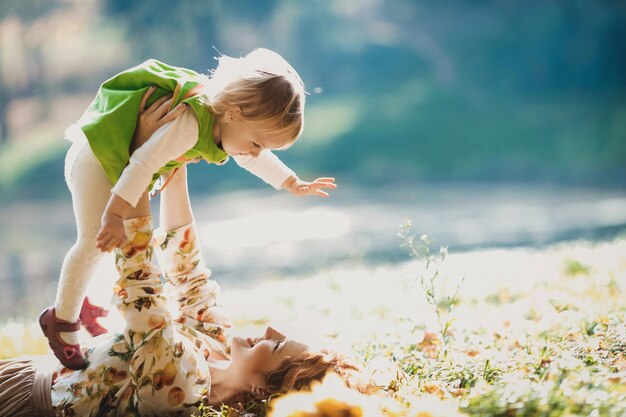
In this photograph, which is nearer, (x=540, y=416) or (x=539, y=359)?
(x=540, y=416)

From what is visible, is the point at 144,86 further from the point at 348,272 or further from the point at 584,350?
the point at 348,272

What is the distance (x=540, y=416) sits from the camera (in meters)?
1.94

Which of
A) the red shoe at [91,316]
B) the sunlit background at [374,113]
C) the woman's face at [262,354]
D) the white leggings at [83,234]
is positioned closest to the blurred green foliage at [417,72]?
the sunlit background at [374,113]

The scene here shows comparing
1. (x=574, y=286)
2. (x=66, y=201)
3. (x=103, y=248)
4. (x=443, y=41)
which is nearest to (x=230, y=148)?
(x=103, y=248)

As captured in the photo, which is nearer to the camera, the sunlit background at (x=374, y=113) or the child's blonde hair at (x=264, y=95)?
the child's blonde hair at (x=264, y=95)

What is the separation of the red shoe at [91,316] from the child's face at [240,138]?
2.44 feet

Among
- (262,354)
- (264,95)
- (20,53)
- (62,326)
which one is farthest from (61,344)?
(20,53)

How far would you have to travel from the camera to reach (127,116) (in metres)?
2.38

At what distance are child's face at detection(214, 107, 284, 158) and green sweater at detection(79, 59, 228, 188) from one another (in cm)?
3

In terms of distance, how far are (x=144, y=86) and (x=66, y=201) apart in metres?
7.49

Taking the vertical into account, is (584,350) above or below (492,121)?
below

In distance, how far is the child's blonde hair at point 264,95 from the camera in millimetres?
2316

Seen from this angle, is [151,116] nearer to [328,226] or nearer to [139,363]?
[139,363]

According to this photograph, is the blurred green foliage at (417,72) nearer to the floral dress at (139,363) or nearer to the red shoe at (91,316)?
the red shoe at (91,316)
